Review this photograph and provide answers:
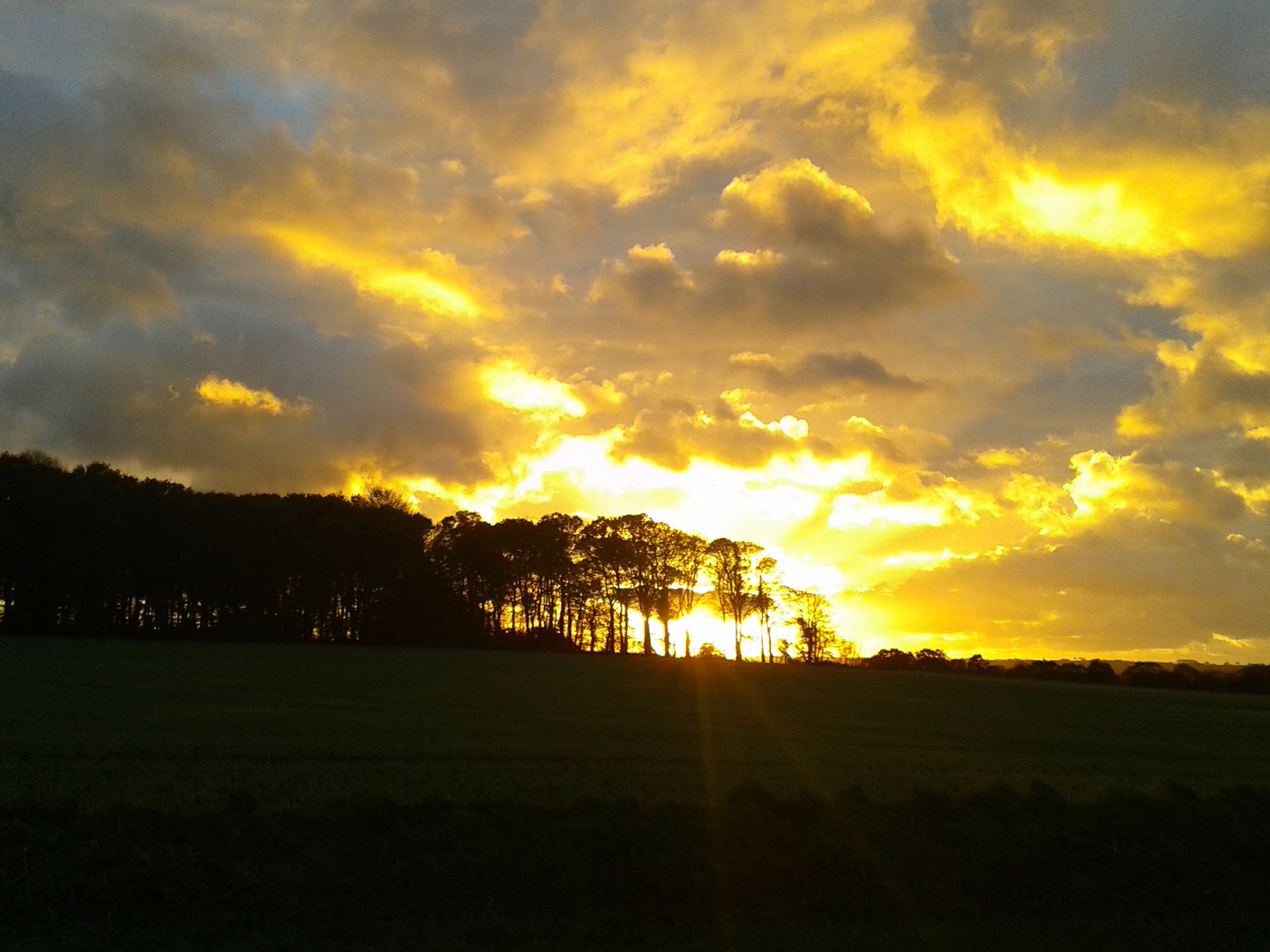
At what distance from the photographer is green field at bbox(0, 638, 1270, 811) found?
16.8 meters

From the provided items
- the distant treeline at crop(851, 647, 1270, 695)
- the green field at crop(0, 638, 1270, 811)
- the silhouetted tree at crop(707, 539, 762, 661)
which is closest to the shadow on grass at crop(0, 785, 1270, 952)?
the green field at crop(0, 638, 1270, 811)

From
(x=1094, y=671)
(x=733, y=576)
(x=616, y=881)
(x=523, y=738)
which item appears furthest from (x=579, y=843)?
(x=733, y=576)

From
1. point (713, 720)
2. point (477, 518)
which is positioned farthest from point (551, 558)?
point (713, 720)

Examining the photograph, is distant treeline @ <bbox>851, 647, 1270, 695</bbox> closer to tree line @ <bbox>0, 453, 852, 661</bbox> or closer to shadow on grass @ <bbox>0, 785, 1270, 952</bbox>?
tree line @ <bbox>0, 453, 852, 661</bbox>

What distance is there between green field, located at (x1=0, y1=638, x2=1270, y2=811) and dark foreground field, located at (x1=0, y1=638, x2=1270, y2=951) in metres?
0.19

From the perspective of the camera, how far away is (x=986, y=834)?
Result: 46.0 ft

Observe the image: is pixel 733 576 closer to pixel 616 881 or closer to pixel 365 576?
pixel 365 576

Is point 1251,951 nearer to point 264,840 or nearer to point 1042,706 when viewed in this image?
point 264,840

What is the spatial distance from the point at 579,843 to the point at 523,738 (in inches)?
546

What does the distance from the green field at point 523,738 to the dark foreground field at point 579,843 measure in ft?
0.61

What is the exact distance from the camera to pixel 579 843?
39.4 feet

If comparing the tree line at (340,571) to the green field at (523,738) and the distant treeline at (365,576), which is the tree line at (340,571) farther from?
the green field at (523,738)

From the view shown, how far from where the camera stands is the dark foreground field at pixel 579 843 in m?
10.2

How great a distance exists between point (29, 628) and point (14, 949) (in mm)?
97441
